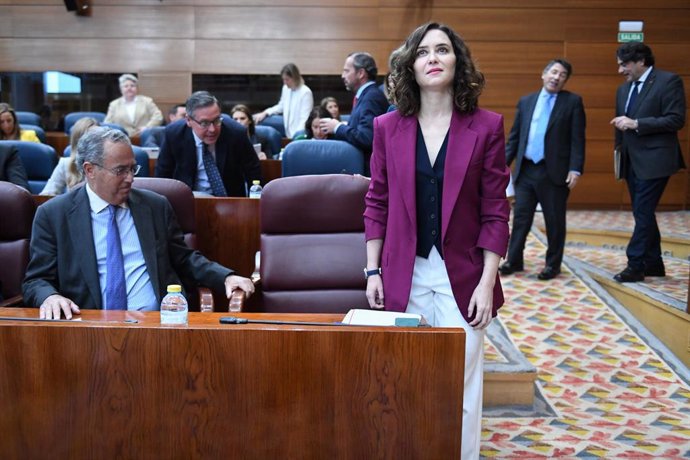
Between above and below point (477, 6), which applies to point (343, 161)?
below

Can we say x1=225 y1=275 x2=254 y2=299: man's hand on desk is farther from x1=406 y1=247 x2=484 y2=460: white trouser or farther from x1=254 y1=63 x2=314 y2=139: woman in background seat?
x1=254 y1=63 x2=314 y2=139: woman in background seat

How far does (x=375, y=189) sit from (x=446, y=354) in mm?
675

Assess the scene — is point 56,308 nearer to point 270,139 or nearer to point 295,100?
point 270,139

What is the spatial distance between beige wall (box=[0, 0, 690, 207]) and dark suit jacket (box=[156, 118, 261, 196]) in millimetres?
4751

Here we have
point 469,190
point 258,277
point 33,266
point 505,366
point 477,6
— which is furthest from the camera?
point 477,6

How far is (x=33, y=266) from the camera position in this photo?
256 cm

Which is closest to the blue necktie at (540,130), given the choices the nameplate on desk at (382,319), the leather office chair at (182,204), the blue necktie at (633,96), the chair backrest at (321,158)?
the blue necktie at (633,96)

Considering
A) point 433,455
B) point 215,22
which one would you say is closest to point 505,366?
point 433,455

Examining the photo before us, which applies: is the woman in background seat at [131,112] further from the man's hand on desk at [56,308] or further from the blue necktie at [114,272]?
the man's hand on desk at [56,308]

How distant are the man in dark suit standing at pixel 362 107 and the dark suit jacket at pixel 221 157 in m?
0.54

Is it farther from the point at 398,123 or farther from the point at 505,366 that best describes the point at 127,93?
the point at 398,123

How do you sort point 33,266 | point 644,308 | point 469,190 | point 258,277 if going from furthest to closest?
point 644,308
point 258,277
point 33,266
point 469,190

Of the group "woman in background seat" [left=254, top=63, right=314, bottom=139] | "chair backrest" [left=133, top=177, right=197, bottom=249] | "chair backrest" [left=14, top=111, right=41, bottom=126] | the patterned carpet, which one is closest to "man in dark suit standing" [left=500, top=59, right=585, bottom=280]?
the patterned carpet

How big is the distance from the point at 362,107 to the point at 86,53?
217 inches
